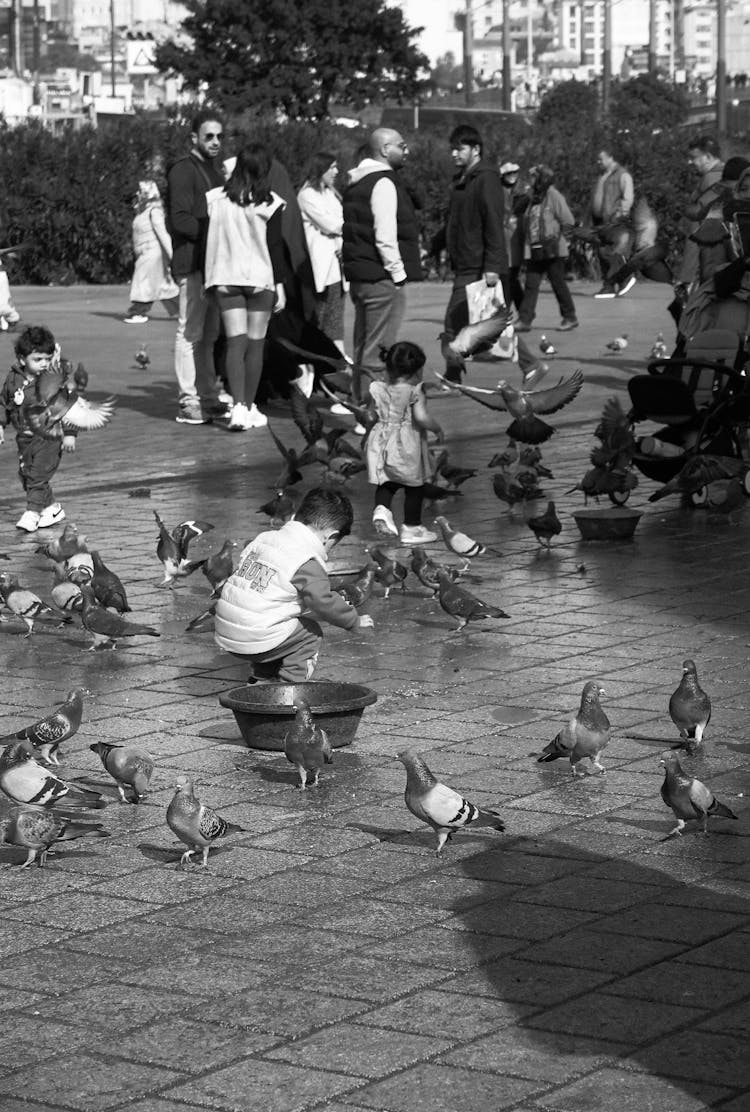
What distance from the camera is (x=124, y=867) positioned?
5.41 metres

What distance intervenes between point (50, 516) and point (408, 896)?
6.22 metres

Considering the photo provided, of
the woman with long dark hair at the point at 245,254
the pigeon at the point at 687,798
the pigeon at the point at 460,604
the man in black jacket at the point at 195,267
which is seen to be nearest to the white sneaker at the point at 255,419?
the woman with long dark hair at the point at 245,254

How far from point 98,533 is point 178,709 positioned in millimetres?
3743

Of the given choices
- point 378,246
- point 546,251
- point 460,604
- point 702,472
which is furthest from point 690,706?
point 546,251

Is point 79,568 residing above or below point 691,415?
below

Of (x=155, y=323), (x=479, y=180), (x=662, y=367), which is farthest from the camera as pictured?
(x=155, y=323)

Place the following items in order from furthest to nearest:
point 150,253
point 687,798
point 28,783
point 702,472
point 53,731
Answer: point 150,253
point 702,472
point 53,731
point 28,783
point 687,798

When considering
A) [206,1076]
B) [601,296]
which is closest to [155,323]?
[601,296]

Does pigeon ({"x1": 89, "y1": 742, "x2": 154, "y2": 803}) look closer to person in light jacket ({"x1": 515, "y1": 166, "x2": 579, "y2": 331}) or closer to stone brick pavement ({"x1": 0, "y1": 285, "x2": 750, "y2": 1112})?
stone brick pavement ({"x1": 0, "y1": 285, "x2": 750, "y2": 1112})

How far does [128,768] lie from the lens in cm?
594

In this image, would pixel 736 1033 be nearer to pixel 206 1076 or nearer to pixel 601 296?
pixel 206 1076

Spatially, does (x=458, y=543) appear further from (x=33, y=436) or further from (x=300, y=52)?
(x=300, y=52)

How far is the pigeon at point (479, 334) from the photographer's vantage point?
13711 millimetres

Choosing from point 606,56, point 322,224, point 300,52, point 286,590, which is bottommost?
point 286,590
